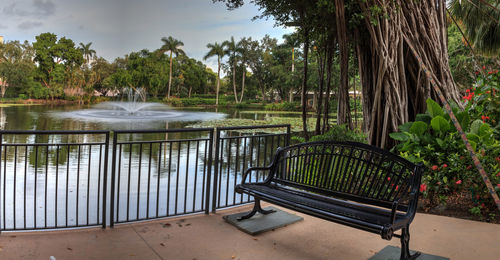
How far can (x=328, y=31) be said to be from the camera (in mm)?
5703

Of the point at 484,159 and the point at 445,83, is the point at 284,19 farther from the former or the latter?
the point at 484,159

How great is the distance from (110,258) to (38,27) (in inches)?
2079

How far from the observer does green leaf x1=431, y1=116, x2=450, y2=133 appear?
12.6 ft

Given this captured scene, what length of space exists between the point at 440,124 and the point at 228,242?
108 inches

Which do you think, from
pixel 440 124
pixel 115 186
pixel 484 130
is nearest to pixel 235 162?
pixel 115 186

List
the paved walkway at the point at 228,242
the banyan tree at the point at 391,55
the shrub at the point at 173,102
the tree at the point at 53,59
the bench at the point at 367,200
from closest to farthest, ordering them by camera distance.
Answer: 1. the bench at the point at 367,200
2. the paved walkway at the point at 228,242
3. the banyan tree at the point at 391,55
4. the tree at the point at 53,59
5. the shrub at the point at 173,102

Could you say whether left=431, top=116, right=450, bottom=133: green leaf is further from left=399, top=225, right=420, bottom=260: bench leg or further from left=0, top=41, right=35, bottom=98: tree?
left=0, top=41, right=35, bottom=98: tree

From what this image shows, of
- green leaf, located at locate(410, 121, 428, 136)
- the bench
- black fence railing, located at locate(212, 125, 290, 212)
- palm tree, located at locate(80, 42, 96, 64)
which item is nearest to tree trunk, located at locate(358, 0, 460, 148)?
green leaf, located at locate(410, 121, 428, 136)

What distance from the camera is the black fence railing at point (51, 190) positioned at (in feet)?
8.89

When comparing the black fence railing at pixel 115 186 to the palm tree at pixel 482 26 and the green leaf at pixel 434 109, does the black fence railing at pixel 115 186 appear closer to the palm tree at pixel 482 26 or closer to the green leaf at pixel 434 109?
the green leaf at pixel 434 109

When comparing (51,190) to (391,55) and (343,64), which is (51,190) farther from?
(391,55)

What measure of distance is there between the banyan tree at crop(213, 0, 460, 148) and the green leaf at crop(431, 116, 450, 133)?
0.93 meters

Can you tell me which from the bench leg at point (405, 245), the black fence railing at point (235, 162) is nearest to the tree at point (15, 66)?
the black fence railing at point (235, 162)

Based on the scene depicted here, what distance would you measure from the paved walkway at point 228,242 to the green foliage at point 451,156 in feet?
1.56
